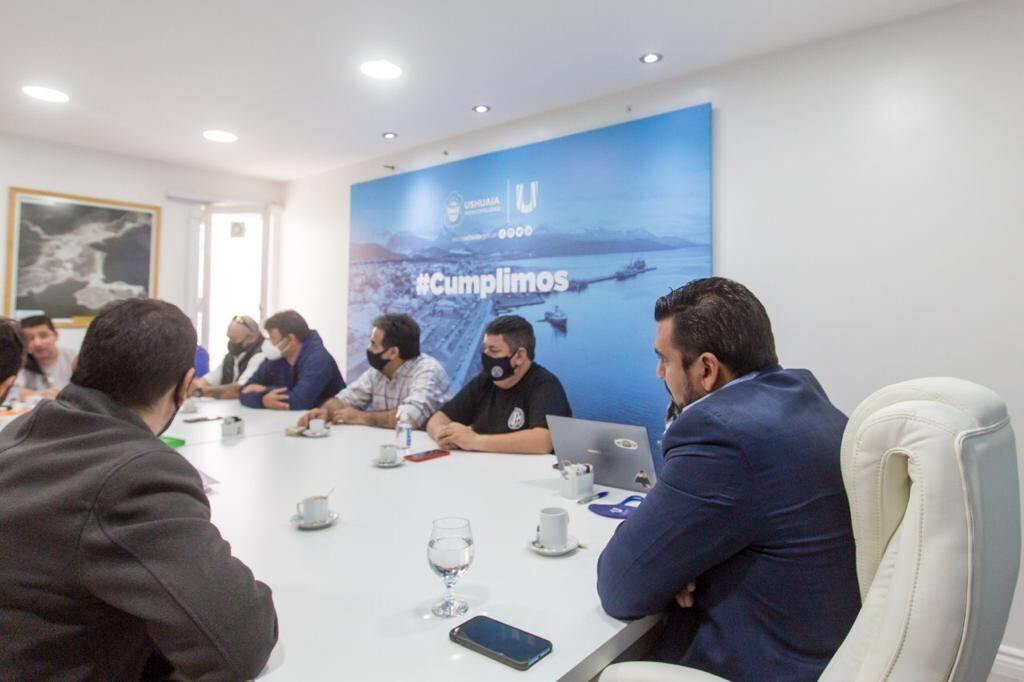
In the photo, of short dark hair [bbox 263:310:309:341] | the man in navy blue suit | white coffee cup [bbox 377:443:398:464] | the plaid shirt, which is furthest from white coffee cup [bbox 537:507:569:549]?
short dark hair [bbox 263:310:309:341]

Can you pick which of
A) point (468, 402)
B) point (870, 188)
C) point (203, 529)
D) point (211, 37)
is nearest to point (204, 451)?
point (468, 402)

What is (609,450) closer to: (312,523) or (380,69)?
(312,523)

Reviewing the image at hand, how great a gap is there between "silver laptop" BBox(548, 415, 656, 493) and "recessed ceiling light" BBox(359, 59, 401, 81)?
220cm

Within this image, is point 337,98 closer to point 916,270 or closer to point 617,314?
point 617,314

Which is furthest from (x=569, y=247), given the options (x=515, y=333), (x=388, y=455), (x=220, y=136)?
(x=220, y=136)

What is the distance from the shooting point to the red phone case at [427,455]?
232 centimetres

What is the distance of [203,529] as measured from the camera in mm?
882

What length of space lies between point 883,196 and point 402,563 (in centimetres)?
262

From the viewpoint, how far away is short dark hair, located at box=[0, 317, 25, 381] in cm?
176

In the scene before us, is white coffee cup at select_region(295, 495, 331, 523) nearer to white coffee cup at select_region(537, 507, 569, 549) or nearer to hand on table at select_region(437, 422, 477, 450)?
white coffee cup at select_region(537, 507, 569, 549)

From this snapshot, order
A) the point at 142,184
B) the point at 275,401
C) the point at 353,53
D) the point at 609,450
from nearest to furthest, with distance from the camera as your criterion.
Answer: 1. the point at 609,450
2. the point at 353,53
3. the point at 275,401
4. the point at 142,184

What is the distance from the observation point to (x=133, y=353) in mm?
987

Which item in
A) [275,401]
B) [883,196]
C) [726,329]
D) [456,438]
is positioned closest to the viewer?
[726,329]

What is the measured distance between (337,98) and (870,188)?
2.98 metres
